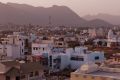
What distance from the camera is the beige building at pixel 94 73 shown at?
418 inches

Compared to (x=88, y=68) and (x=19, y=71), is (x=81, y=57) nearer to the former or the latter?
(x=19, y=71)

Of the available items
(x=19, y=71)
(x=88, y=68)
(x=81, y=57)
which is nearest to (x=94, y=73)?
(x=88, y=68)

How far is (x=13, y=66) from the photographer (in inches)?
695

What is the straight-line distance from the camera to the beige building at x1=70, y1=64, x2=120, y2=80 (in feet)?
34.9

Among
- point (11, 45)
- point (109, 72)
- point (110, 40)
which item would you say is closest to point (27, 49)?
point (11, 45)

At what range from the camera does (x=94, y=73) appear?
1163 cm

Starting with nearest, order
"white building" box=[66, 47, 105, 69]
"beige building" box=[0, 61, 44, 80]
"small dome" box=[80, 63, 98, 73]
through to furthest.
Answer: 1. "small dome" box=[80, 63, 98, 73]
2. "beige building" box=[0, 61, 44, 80]
3. "white building" box=[66, 47, 105, 69]

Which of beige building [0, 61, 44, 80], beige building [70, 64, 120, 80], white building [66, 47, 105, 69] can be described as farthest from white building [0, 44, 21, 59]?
beige building [70, 64, 120, 80]

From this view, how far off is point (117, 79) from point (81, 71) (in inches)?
59.9

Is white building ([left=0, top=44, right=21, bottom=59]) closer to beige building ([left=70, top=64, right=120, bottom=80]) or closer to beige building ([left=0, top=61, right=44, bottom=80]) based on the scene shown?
beige building ([left=0, top=61, right=44, bottom=80])

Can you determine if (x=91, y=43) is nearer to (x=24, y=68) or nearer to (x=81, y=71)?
(x=24, y=68)

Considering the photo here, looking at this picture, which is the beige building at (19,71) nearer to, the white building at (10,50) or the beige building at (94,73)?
the beige building at (94,73)

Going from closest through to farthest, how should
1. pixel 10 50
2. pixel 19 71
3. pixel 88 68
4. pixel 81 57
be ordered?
pixel 88 68 < pixel 19 71 < pixel 81 57 < pixel 10 50

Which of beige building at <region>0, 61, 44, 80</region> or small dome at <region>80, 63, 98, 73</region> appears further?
beige building at <region>0, 61, 44, 80</region>
